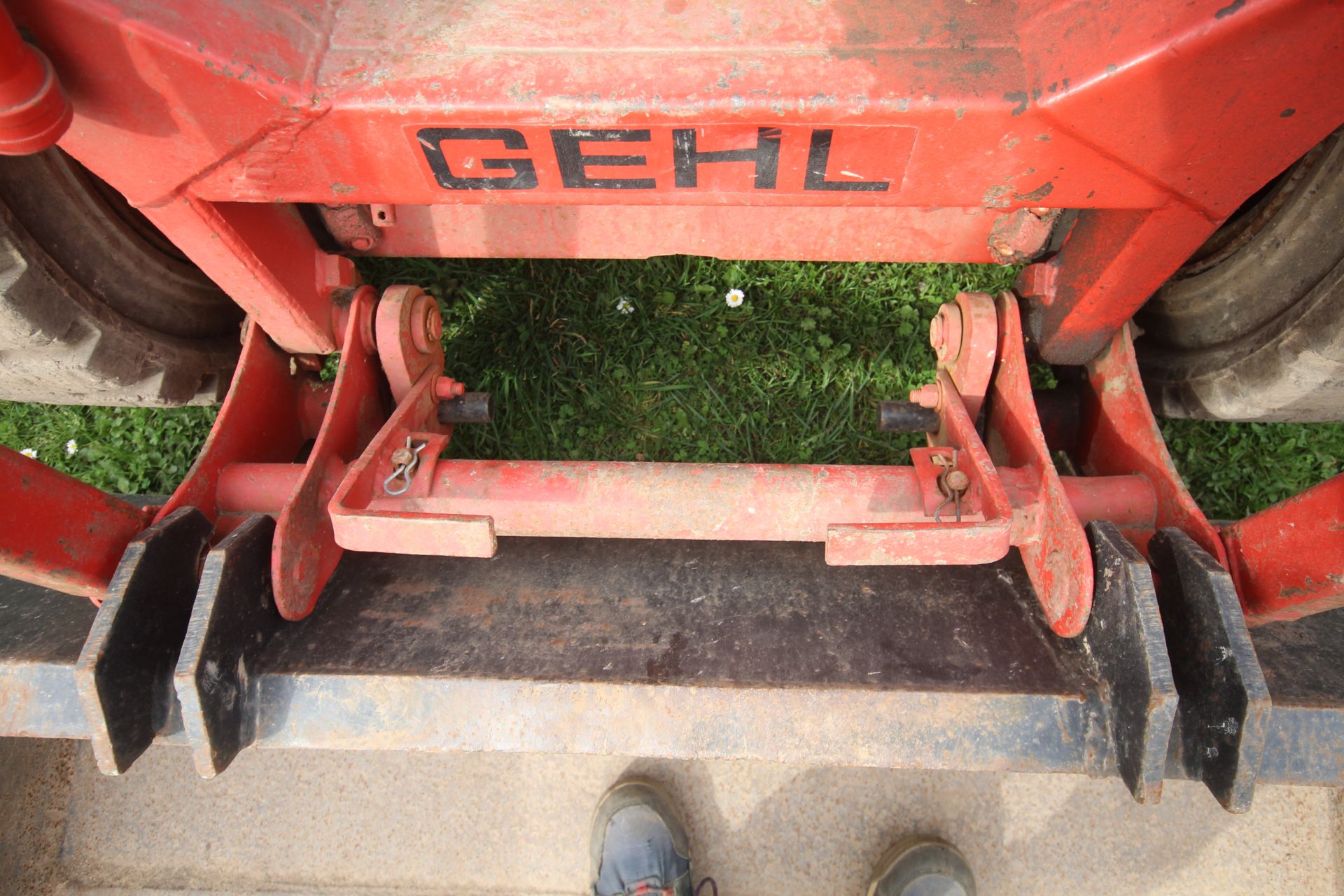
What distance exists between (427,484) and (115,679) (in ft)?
2.09

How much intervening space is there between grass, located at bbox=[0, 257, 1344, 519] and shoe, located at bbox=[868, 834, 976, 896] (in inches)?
49.9

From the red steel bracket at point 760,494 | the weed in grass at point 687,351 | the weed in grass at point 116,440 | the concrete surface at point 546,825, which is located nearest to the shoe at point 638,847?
the concrete surface at point 546,825

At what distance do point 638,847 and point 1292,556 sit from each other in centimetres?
200

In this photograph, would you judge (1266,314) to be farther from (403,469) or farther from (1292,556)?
(403,469)

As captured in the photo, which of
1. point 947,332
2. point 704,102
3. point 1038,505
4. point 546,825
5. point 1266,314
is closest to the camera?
point 704,102

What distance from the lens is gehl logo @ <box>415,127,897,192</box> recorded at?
4.01ft

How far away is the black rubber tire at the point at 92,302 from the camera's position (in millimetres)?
1601

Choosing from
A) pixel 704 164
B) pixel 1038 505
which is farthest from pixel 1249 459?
pixel 704 164

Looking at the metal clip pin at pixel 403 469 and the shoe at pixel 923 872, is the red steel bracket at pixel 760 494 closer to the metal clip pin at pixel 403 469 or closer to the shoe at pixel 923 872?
the metal clip pin at pixel 403 469

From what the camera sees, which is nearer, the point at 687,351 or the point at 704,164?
the point at 704,164

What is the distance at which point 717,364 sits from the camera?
263 centimetres

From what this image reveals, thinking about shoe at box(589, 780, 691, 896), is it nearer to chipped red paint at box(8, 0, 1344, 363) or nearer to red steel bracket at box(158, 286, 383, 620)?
red steel bracket at box(158, 286, 383, 620)

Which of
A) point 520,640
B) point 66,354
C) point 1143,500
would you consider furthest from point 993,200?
point 66,354

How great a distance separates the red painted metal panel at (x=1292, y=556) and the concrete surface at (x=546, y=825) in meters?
1.37
